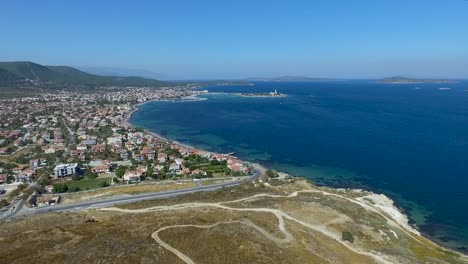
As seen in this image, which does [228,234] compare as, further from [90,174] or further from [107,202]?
[90,174]

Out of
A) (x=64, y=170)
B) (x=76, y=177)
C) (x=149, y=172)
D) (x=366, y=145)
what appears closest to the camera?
(x=76, y=177)

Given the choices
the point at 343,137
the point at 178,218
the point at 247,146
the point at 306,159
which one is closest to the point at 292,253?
the point at 178,218

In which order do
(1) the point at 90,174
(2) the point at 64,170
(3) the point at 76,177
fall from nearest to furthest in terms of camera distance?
(3) the point at 76,177 → (1) the point at 90,174 → (2) the point at 64,170

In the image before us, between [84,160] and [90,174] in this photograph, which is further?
[84,160]

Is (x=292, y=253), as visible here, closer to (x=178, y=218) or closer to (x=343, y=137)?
(x=178, y=218)

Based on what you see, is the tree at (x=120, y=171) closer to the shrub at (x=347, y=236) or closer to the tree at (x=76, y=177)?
the tree at (x=76, y=177)

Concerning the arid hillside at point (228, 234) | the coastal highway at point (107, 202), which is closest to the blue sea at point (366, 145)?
the arid hillside at point (228, 234)

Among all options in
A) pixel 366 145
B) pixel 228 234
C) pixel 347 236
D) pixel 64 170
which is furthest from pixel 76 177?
pixel 366 145
